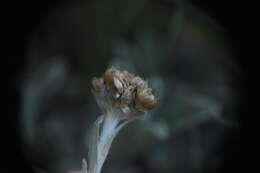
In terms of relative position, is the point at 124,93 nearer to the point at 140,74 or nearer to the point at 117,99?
the point at 117,99

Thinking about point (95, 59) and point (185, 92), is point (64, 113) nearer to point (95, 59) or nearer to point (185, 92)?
point (95, 59)

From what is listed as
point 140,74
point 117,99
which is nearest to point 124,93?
point 117,99

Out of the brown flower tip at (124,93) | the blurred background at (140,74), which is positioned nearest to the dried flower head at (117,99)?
the brown flower tip at (124,93)

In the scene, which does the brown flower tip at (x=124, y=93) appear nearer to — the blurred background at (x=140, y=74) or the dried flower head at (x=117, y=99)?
the dried flower head at (x=117, y=99)

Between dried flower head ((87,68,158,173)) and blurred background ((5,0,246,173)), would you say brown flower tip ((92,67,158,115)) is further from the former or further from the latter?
blurred background ((5,0,246,173))

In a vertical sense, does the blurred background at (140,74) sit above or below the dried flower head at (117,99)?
above

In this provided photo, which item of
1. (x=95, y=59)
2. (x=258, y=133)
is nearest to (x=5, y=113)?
(x=95, y=59)

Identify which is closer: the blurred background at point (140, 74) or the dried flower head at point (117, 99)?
the dried flower head at point (117, 99)
